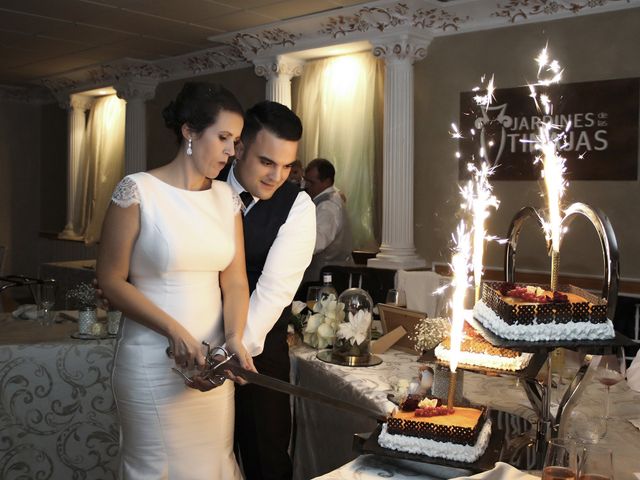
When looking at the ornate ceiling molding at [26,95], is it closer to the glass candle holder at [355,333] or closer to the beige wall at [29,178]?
the beige wall at [29,178]

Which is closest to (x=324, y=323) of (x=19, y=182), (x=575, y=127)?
(x=575, y=127)

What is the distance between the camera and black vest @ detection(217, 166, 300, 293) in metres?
2.29

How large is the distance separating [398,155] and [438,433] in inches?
197

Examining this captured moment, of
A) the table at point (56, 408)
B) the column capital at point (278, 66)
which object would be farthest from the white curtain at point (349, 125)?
the table at point (56, 408)

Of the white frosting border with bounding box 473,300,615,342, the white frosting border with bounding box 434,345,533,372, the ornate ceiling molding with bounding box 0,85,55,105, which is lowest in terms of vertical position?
the white frosting border with bounding box 434,345,533,372

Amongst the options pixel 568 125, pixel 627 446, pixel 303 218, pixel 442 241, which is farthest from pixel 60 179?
pixel 627 446

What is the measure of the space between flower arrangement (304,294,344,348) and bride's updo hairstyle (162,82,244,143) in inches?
38.2

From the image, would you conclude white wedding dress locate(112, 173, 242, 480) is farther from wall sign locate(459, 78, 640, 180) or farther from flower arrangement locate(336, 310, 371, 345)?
wall sign locate(459, 78, 640, 180)

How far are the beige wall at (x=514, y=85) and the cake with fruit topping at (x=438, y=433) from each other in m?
4.27

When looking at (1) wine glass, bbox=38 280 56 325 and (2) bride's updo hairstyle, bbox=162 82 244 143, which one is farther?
(1) wine glass, bbox=38 280 56 325

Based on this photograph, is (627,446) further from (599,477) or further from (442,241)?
(442,241)

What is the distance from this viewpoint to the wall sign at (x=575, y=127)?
5309 mm

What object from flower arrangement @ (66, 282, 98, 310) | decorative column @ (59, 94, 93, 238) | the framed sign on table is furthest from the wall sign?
decorative column @ (59, 94, 93, 238)

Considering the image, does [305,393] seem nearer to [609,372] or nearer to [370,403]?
[370,403]
